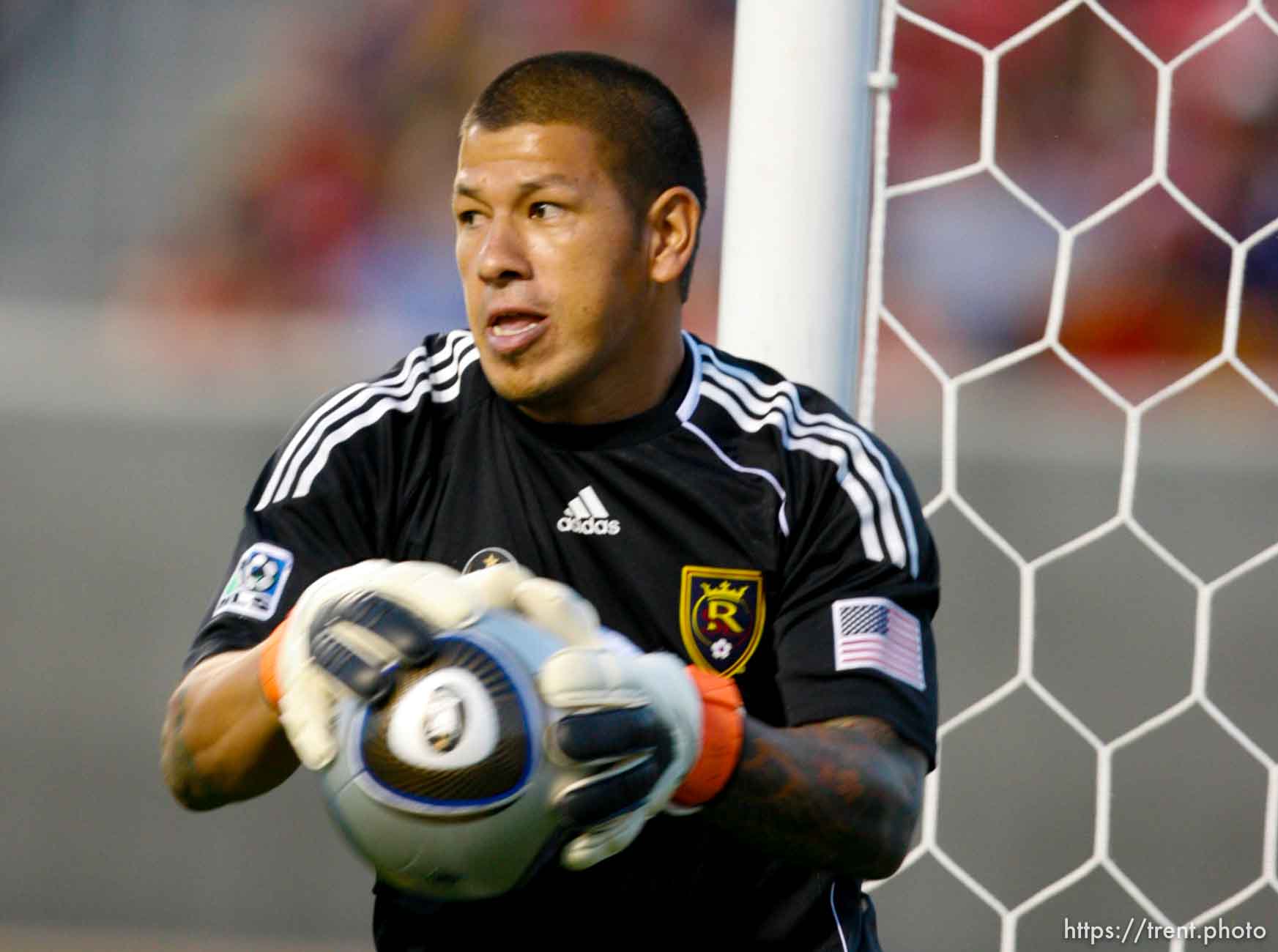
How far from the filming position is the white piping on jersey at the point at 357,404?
1.81 m

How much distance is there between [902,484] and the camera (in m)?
1.90

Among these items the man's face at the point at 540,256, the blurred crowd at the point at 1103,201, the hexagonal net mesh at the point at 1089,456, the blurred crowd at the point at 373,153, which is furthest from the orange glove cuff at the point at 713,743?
the blurred crowd at the point at 373,153

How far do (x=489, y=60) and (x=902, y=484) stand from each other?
410 centimetres

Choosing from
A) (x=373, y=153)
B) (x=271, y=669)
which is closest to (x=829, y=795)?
(x=271, y=669)

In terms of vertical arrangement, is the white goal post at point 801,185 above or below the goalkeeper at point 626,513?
above

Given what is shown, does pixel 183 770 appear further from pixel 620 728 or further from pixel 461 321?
pixel 461 321

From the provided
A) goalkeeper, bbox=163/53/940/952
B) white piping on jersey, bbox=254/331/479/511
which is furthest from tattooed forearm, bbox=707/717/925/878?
white piping on jersey, bbox=254/331/479/511

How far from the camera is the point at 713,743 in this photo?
1.50 metres

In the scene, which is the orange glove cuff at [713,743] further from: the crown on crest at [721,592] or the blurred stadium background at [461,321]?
the blurred stadium background at [461,321]

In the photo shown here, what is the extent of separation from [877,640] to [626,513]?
31 centimetres

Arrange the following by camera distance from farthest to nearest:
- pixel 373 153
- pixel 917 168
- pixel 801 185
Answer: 1. pixel 373 153
2. pixel 917 168
3. pixel 801 185

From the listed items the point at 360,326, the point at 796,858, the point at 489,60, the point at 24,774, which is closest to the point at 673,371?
the point at 796,858

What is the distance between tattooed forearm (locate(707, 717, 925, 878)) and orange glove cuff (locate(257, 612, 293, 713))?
0.40 metres

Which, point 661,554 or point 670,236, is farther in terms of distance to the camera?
point 670,236
